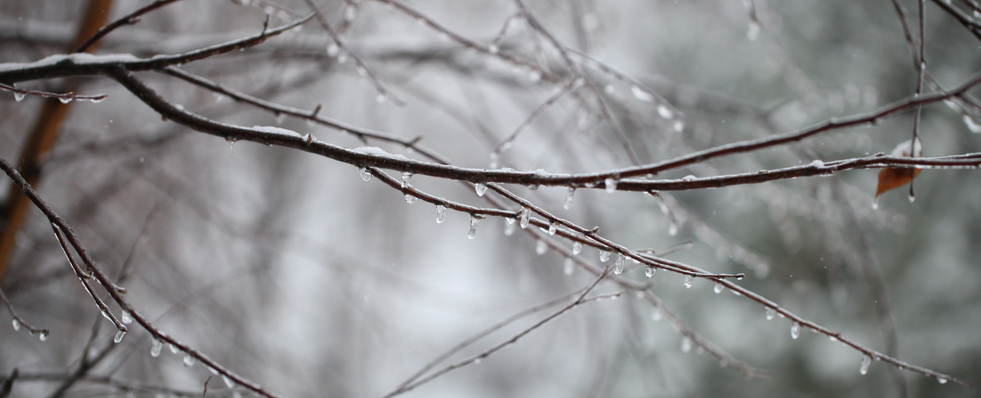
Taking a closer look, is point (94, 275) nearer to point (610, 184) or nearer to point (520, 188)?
point (610, 184)

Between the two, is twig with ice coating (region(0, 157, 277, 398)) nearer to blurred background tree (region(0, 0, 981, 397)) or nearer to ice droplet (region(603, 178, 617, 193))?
blurred background tree (region(0, 0, 981, 397))

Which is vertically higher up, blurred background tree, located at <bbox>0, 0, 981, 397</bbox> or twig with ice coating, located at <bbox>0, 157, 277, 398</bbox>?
blurred background tree, located at <bbox>0, 0, 981, 397</bbox>

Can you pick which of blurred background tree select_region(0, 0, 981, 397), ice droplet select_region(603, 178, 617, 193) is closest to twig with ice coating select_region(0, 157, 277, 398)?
blurred background tree select_region(0, 0, 981, 397)

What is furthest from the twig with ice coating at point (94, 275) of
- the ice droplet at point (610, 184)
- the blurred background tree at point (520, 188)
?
the ice droplet at point (610, 184)

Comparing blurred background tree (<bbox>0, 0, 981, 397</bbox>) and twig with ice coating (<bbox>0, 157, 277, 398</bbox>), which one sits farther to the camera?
blurred background tree (<bbox>0, 0, 981, 397</bbox>)

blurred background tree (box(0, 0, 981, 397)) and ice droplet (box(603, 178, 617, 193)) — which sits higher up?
blurred background tree (box(0, 0, 981, 397))

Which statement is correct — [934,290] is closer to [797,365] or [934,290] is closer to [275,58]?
[797,365]

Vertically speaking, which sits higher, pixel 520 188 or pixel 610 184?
pixel 520 188

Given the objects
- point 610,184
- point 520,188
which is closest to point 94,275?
point 610,184

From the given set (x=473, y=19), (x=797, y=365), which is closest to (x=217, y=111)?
(x=473, y=19)
